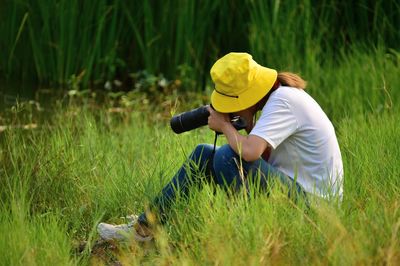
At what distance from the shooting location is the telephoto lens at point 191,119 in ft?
14.3

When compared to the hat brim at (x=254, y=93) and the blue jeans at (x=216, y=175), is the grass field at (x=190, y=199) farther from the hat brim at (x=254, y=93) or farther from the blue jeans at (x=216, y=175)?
the hat brim at (x=254, y=93)

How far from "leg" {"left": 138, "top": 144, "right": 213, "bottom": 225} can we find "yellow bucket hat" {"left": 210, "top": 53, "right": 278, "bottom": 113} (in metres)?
0.25

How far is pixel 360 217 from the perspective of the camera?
3592 mm

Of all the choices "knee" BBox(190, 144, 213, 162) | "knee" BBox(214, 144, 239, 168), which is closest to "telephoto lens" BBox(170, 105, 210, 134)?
"knee" BBox(190, 144, 213, 162)

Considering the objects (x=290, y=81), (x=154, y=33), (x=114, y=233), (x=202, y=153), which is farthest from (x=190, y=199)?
(x=154, y=33)

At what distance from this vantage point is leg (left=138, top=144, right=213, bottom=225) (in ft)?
14.1

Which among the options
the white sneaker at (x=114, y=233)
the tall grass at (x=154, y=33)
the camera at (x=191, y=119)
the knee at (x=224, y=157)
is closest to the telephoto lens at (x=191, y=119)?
the camera at (x=191, y=119)

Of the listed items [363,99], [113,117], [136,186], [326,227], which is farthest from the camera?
[113,117]

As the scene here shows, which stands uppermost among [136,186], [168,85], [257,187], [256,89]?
[256,89]

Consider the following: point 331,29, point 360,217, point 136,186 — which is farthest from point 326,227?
point 331,29

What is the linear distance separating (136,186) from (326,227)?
4.62 ft

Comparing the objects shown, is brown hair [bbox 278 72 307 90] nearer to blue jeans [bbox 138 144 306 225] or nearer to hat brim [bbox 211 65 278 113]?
hat brim [bbox 211 65 278 113]

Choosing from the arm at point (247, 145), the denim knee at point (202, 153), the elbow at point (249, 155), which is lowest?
the denim knee at point (202, 153)

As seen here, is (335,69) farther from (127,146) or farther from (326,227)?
(326,227)
